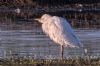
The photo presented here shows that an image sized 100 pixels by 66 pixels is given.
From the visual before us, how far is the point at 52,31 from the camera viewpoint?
15.4 metres

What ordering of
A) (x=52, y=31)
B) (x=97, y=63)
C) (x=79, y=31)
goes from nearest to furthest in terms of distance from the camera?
1. (x=97, y=63)
2. (x=52, y=31)
3. (x=79, y=31)

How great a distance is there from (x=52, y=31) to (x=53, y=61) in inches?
61.9

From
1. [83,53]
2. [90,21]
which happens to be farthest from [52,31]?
[90,21]

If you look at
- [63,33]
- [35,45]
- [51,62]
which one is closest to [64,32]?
[63,33]

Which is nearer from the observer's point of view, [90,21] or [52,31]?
[52,31]

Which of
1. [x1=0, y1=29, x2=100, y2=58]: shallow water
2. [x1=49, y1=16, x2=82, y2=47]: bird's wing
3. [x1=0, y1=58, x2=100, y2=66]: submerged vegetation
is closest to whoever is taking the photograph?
[x1=0, y1=58, x2=100, y2=66]: submerged vegetation

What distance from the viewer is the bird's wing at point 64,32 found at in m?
14.8

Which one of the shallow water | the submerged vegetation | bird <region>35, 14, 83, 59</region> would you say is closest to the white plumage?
bird <region>35, 14, 83, 59</region>

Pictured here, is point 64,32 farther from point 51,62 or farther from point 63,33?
point 51,62

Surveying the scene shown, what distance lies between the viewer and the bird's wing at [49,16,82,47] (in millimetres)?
14812

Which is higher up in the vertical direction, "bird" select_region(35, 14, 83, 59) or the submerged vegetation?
"bird" select_region(35, 14, 83, 59)

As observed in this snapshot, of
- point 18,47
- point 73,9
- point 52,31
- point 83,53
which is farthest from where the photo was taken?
point 73,9

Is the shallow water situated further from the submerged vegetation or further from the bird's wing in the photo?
the submerged vegetation

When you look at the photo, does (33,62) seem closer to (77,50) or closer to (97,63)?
(97,63)
